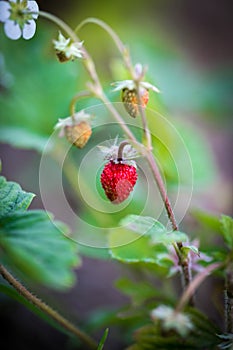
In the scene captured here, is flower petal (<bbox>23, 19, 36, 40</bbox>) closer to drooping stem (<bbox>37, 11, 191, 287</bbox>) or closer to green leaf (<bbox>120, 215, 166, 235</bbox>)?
drooping stem (<bbox>37, 11, 191, 287</bbox>)

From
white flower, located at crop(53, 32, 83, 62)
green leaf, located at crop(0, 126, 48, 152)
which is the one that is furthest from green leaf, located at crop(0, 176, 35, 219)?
green leaf, located at crop(0, 126, 48, 152)

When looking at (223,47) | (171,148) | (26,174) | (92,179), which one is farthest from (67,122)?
(223,47)

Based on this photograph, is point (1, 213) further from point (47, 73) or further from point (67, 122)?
point (47, 73)

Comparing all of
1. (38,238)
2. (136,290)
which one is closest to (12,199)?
(38,238)

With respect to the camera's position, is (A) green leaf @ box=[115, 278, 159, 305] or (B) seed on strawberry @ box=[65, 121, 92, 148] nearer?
(B) seed on strawberry @ box=[65, 121, 92, 148]

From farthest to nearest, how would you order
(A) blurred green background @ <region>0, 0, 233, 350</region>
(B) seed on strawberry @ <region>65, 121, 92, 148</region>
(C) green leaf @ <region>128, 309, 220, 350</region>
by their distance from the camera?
(A) blurred green background @ <region>0, 0, 233, 350</region> → (B) seed on strawberry @ <region>65, 121, 92, 148</region> → (C) green leaf @ <region>128, 309, 220, 350</region>

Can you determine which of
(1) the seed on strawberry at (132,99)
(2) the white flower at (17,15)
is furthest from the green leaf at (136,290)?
(2) the white flower at (17,15)

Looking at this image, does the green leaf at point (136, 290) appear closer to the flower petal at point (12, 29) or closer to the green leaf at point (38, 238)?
the green leaf at point (38, 238)
